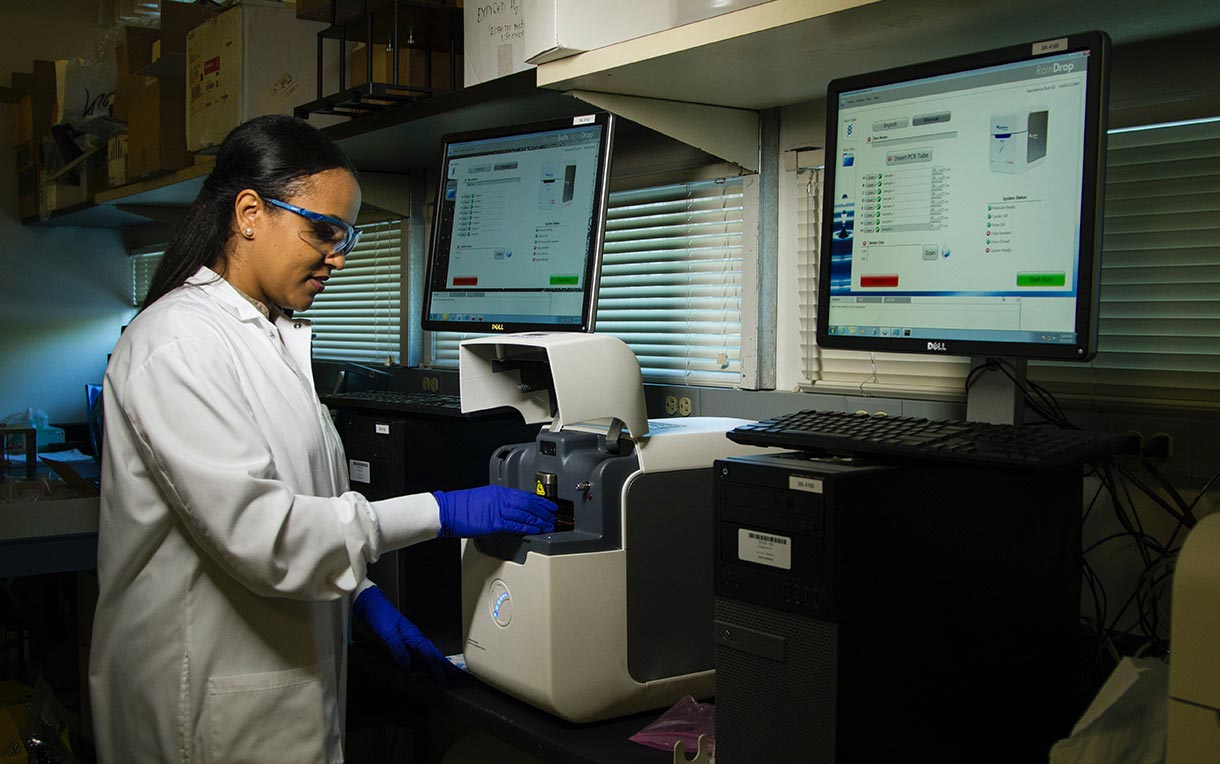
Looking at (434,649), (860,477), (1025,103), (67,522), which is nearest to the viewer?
(860,477)

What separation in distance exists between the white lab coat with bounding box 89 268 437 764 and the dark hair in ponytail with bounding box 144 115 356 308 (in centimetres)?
4

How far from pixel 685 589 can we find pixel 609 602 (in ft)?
0.40

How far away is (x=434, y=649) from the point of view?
162cm

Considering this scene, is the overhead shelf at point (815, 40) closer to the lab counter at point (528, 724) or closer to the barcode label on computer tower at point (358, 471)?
the barcode label on computer tower at point (358, 471)

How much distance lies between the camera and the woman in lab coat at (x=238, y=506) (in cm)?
129

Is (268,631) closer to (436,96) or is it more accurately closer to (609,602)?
(609,602)

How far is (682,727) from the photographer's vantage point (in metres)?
1.35

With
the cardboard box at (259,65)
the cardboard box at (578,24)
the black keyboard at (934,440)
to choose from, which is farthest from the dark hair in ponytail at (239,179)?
the cardboard box at (259,65)

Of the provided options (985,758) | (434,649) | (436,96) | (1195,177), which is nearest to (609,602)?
(434,649)

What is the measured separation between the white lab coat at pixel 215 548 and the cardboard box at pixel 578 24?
1.89ft

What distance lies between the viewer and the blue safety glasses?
1463 mm

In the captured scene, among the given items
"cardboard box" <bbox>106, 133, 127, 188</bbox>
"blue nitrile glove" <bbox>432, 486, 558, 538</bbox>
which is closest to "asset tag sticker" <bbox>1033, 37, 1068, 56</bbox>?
"blue nitrile glove" <bbox>432, 486, 558, 538</bbox>

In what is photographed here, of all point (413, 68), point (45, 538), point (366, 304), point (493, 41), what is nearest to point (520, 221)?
point (493, 41)

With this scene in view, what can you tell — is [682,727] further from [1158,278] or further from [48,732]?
[48,732]
